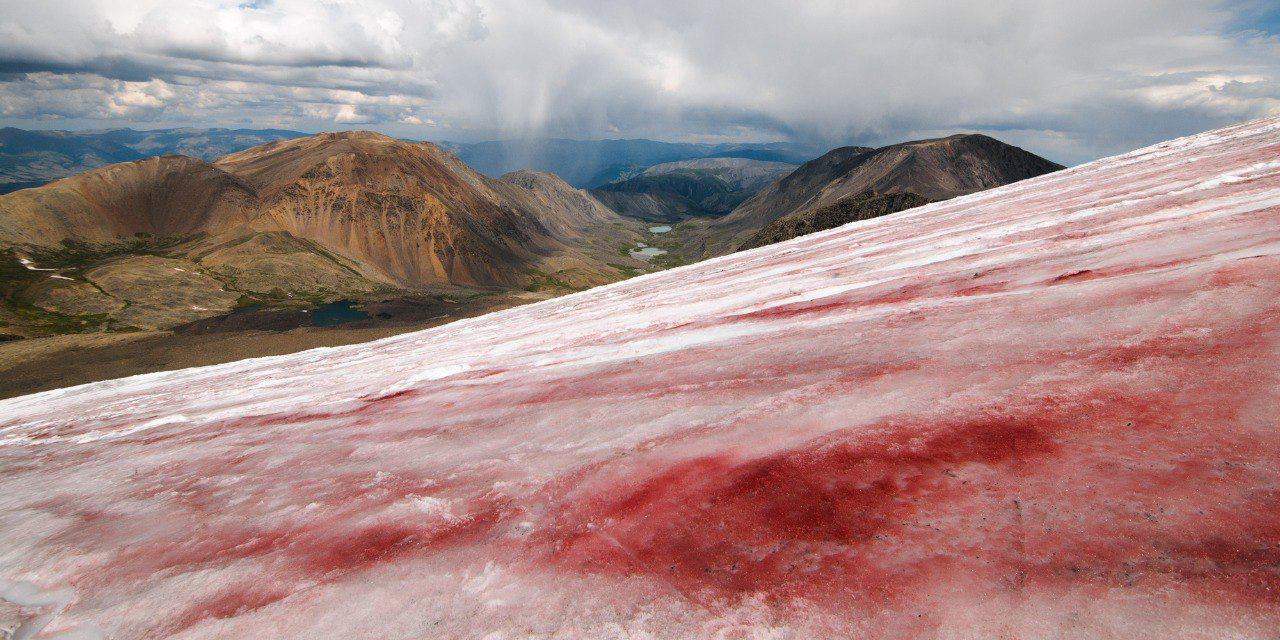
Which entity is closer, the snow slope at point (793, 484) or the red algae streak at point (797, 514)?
the snow slope at point (793, 484)

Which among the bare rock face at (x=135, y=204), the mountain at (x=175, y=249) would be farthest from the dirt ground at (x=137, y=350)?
the bare rock face at (x=135, y=204)

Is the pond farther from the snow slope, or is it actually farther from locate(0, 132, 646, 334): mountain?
the snow slope

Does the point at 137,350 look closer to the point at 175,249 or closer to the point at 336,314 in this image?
the point at 336,314

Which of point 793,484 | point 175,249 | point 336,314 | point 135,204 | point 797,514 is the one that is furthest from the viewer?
point 135,204

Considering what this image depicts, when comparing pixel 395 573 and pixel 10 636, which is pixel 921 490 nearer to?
pixel 395 573

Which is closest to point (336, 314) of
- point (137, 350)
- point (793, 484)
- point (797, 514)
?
point (137, 350)

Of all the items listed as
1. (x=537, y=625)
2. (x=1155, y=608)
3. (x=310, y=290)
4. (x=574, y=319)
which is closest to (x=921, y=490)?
Result: (x=1155, y=608)

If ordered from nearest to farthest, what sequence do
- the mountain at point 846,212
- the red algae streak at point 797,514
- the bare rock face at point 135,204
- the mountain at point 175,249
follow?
the red algae streak at point 797,514 → the mountain at point 846,212 → the mountain at point 175,249 → the bare rock face at point 135,204

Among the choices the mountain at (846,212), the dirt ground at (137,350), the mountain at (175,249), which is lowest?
the dirt ground at (137,350)

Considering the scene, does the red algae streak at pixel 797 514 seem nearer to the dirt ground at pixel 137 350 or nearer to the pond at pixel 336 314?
the dirt ground at pixel 137 350

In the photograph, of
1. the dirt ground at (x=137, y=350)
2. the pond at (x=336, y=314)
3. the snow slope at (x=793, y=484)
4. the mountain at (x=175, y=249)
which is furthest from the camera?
the pond at (x=336, y=314)
